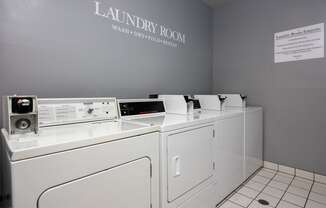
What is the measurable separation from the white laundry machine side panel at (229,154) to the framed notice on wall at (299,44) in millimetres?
1186

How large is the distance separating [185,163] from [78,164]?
825 millimetres

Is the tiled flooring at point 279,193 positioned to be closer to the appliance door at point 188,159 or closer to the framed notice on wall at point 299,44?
the appliance door at point 188,159

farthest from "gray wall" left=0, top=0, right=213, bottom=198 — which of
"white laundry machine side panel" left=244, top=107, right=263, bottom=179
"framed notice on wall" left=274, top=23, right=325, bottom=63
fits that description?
"framed notice on wall" left=274, top=23, right=325, bottom=63

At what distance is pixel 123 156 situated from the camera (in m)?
1.05

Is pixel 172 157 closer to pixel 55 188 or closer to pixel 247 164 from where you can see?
pixel 55 188

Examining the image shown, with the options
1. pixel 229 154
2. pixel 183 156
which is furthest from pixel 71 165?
pixel 229 154

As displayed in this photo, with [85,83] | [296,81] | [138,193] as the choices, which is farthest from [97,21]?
[296,81]

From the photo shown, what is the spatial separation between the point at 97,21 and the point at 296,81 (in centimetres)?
260

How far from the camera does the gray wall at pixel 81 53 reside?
1340 mm

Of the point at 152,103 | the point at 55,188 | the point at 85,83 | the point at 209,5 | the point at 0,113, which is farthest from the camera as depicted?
the point at 209,5

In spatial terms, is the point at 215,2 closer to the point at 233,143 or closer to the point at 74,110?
the point at 233,143

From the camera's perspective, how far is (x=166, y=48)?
245 cm

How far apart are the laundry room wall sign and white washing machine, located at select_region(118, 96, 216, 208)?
841mm

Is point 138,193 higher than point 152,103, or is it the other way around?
point 152,103
